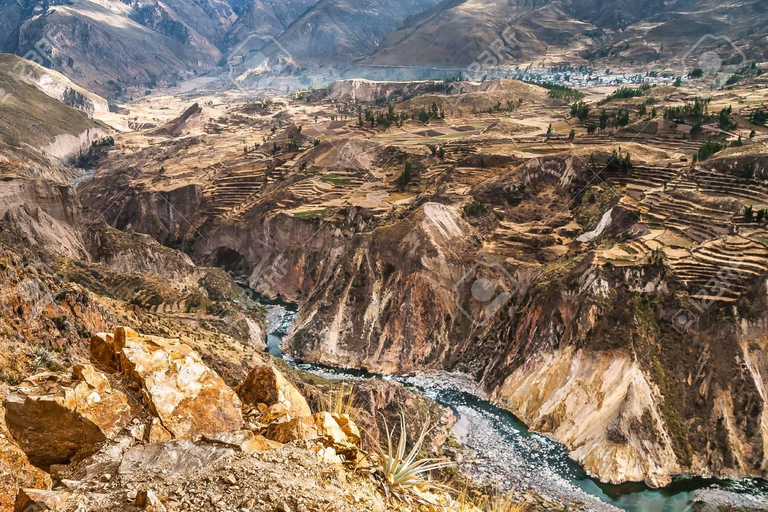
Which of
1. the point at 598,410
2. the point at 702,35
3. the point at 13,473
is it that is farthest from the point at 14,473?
the point at 702,35

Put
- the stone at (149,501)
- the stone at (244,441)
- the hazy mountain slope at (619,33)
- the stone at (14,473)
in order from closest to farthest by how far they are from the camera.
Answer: the stone at (149,501) < the stone at (14,473) < the stone at (244,441) < the hazy mountain slope at (619,33)

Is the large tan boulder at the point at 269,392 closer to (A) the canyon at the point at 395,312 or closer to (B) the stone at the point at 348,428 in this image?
(A) the canyon at the point at 395,312

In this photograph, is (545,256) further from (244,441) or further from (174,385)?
(244,441)

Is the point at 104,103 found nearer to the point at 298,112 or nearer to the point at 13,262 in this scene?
the point at 298,112

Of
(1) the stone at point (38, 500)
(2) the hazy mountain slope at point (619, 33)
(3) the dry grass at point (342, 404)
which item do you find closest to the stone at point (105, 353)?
(1) the stone at point (38, 500)

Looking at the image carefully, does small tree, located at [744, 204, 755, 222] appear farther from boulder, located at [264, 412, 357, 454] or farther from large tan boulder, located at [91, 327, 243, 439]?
large tan boulder, located at [91, 327, 243, 439]
